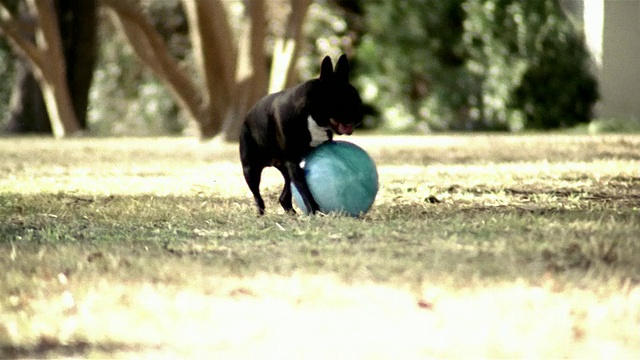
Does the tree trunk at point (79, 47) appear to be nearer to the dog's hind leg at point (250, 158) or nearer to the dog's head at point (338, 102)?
the dog's hind leg at point (250, 158)

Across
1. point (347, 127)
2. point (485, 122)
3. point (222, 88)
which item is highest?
point (347, 127)

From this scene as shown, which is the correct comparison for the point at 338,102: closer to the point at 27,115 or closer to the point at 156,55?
the point at 156,55

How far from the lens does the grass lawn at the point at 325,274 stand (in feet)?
14.1

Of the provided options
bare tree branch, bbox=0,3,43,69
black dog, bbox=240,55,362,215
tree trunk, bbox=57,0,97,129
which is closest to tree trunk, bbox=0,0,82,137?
bare tree branch, bbox=0,3,43,69

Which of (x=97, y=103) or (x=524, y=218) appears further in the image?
(x=97, y=103)

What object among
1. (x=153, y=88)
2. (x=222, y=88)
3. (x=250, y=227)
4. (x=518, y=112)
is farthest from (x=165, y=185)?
(x=153, y=88)

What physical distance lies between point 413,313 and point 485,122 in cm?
2002

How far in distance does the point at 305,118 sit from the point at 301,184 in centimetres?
40

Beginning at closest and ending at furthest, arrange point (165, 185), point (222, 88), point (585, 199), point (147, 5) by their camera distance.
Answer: point (585, 199) < point (165, 185) < point (222, 88) < point (147, 5)

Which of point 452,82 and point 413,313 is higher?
point 413,313

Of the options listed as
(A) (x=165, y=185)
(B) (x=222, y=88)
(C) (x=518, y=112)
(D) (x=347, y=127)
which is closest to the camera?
(D) (x=347, y=127)

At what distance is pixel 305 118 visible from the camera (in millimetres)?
7320

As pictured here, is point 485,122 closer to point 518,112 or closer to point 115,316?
point 518,112

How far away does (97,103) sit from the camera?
3069cm
